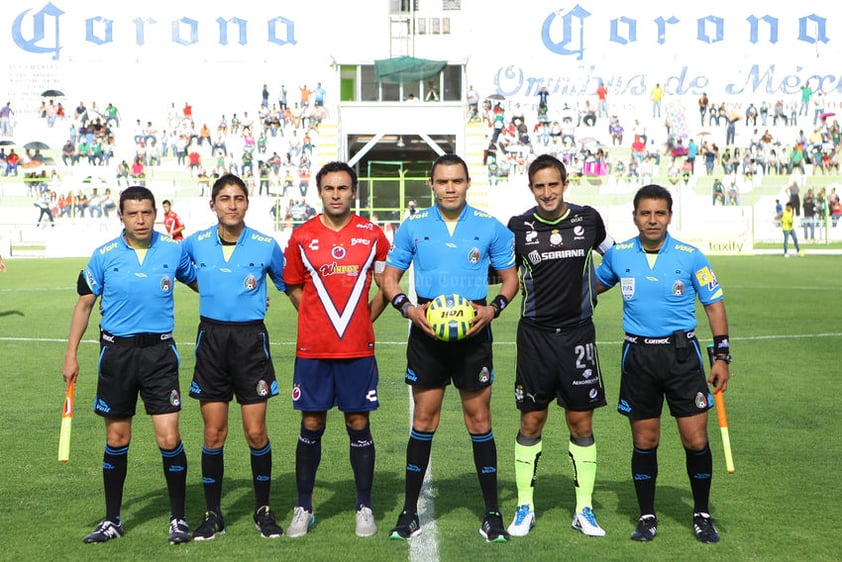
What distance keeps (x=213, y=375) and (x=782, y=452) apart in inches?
177

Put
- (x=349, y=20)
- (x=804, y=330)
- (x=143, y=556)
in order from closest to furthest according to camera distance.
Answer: (x=143, y=556) → (x=804, y=330) → (x=349, y=20)

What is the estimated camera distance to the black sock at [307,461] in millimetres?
6062

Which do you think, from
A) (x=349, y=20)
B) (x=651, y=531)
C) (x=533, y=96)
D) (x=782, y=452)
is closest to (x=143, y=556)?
(x=651, y=531)

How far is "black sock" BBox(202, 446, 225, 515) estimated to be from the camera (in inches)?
240

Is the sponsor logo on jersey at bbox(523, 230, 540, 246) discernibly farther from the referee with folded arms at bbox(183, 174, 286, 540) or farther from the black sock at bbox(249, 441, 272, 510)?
the black sock at bbox(249, 441, 272, 510)

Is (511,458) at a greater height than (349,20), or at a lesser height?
lesser

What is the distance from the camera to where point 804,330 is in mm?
15695

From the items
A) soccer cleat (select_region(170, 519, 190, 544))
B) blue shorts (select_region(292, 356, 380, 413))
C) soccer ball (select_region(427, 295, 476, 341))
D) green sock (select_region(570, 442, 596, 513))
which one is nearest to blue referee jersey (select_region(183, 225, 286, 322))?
blue shorts (select_region(292, 356, 380, 413))

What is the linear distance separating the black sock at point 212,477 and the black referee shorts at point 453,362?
1218mm

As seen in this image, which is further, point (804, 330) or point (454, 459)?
point (804, 330)

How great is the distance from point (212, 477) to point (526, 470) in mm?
1823

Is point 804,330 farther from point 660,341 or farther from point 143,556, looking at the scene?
point 143,556

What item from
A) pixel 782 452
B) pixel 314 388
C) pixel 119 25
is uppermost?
pixel 119 25

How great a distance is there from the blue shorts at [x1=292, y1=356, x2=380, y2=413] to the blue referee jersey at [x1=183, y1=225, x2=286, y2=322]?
433 millimetres
